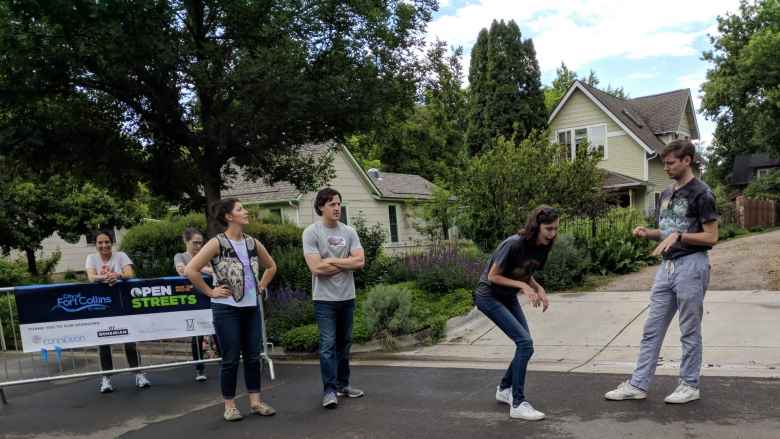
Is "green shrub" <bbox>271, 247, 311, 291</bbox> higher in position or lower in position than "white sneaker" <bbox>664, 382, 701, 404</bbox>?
higher

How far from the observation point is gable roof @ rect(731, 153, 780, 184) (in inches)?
1791

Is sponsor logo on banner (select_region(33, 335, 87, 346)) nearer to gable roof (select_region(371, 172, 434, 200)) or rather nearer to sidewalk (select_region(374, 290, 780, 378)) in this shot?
sidewalk (select_region(374, 290, 780, 378))

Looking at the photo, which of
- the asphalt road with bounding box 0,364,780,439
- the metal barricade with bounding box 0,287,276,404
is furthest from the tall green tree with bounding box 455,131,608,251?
the asphalt road with bounding box 0,364,780,439

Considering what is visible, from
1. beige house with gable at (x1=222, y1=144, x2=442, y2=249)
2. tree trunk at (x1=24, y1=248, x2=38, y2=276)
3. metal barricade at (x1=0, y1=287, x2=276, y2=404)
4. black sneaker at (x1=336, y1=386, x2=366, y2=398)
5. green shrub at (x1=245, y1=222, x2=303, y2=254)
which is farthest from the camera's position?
beige house with gable at (x1=222, y1=144, x2=442, y2=249)

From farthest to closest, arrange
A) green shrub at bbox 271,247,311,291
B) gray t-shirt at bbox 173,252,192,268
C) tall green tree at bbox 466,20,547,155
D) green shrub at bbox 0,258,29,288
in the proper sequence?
1. tall green tree at bbox 466,20,547,155
2. green shrub at bbox 0,258,29,288
3. green shrub at bbox 271,247,311,291
4. gray t-shirt at bbox 173,252,192,268

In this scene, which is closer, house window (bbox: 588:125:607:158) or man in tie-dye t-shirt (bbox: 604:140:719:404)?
man in tie-dye t-shirt (bbox: 604:140:719:404)

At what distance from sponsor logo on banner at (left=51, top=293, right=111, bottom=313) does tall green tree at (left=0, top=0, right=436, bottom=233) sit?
3.09m

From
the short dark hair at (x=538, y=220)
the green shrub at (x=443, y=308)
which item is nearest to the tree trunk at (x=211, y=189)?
the green shrub at (x=443, y=308)

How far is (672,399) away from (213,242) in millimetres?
3943

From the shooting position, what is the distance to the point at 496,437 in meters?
4.34

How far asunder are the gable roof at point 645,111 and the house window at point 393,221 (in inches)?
345

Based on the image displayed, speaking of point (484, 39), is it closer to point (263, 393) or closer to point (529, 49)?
point (529, 49)

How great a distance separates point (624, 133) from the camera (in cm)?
2641

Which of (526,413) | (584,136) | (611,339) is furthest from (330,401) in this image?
(584,136)
